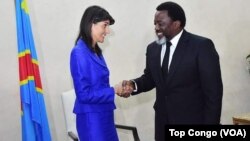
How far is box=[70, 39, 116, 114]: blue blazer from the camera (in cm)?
226

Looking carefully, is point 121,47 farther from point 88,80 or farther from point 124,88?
point 88,80

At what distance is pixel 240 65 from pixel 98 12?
2717 mm

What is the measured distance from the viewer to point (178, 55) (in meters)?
2.41

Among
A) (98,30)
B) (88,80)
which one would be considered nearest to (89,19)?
(98,30)

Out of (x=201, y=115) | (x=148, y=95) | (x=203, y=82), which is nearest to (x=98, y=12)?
(x=203, y=82)

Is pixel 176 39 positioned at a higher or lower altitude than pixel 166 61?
higher

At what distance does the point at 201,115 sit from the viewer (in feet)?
8.02

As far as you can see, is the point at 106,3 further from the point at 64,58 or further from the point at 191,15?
the point at 191,15

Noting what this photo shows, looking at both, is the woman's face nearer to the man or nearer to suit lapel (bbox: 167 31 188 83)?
the man

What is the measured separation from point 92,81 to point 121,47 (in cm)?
149

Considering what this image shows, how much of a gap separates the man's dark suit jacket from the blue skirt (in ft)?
1.36

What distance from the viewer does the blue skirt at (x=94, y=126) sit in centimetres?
239

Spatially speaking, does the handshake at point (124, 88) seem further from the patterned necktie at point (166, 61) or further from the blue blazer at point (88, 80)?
the patterned necktie at point (166, 61)

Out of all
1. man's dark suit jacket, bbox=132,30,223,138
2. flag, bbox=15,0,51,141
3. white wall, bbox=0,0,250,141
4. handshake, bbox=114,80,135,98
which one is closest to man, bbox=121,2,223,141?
man's dark suit jacket, bbox=132,30,223,138
